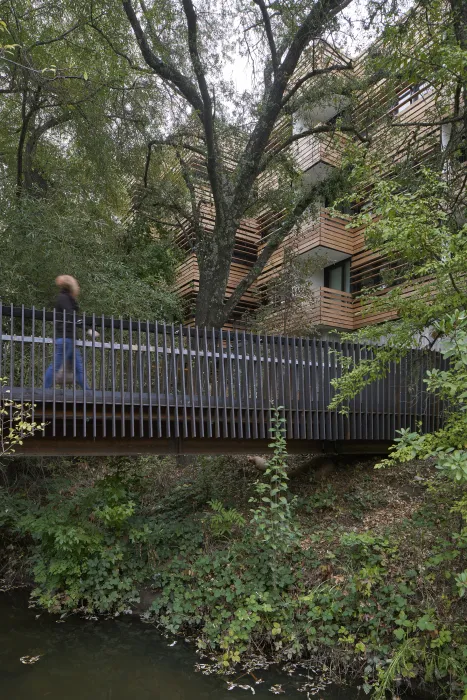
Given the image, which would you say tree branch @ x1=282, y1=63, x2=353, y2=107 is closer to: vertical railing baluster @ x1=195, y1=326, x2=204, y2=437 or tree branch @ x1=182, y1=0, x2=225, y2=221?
tree branch @ x1=182, y1=0, x2=225, y2=221

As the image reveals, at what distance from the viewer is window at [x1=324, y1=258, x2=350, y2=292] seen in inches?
667

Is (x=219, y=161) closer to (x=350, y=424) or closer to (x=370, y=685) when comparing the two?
(x=350, y=424)

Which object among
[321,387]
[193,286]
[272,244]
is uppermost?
[272,244]

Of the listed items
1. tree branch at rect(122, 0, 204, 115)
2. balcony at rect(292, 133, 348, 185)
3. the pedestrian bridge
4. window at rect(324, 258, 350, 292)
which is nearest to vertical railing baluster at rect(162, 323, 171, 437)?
the pedestrian bridge

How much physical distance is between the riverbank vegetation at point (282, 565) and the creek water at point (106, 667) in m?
0.21

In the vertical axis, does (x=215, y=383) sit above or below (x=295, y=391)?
above

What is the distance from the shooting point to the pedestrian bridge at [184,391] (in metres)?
6.37

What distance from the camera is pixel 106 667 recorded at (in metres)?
5.51

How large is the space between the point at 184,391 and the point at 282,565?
2.39 m

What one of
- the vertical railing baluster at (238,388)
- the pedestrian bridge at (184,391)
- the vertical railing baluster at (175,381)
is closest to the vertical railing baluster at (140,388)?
the pedestrian bridge at (184,391)

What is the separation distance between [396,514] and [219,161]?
300 inches

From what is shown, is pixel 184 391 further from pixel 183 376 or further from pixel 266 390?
pixel 266 390

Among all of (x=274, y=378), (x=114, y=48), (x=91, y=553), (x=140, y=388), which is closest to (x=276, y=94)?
(x=114, y=48)

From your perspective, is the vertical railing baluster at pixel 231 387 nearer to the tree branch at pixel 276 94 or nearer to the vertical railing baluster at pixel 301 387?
the vertical railing baluster at pixel 301 387
